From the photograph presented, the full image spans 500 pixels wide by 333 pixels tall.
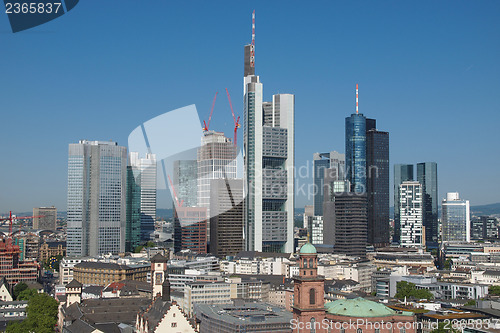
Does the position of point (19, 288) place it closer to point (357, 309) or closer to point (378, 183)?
point (357, 309)

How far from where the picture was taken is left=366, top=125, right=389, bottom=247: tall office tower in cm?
14575

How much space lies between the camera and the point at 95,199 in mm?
110875

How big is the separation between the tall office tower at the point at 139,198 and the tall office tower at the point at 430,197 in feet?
217

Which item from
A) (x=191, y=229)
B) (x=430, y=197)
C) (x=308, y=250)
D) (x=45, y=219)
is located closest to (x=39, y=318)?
(x=308, y=250)

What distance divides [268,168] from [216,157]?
72.5 feet

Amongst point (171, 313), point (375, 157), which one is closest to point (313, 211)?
point (375, 157)

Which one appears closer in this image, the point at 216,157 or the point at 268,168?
the point at 268,168

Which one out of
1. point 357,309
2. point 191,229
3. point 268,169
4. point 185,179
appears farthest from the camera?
point 185,179

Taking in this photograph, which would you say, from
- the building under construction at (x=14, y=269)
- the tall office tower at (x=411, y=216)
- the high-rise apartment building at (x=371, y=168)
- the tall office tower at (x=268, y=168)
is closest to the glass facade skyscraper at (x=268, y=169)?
the tall office tower at (x=268, y=168)

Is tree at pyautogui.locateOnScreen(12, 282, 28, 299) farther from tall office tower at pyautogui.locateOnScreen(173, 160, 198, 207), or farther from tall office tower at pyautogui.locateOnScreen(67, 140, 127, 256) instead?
tall office tower at pyautogui.locateOnScreen(173, 160, 198, 207)

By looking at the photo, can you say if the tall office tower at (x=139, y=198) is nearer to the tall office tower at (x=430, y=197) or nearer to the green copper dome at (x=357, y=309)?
the tall office tower at (x=430, y=197)

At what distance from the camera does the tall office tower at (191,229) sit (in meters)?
111

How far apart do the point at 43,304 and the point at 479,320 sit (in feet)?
104

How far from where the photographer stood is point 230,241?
348ft
